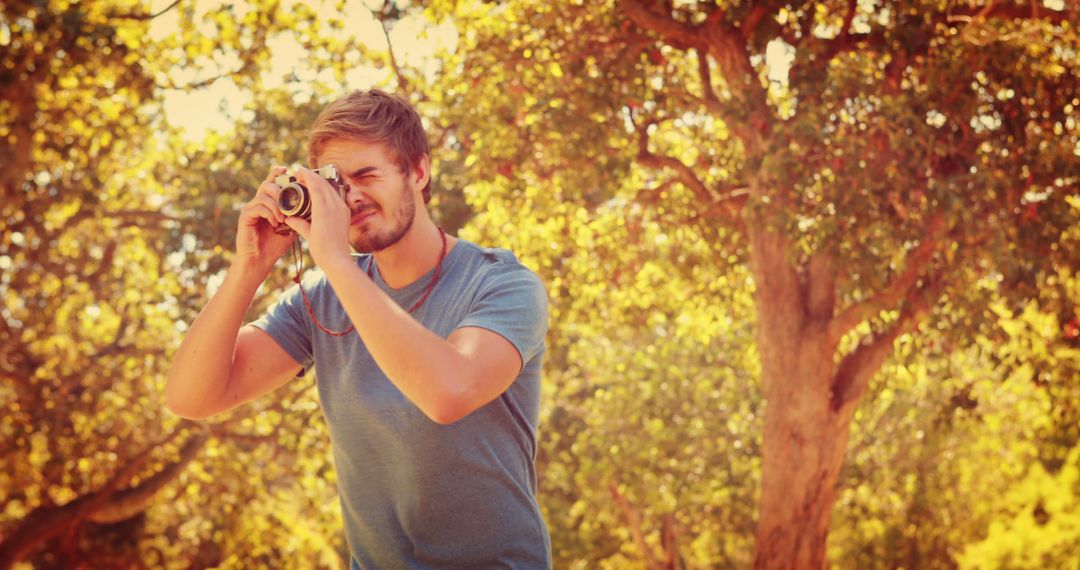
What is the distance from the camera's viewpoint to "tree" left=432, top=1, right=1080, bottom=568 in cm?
817

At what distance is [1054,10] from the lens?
8984 mm

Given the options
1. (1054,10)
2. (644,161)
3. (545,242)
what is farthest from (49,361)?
(1054,10)

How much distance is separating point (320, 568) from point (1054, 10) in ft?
59.3

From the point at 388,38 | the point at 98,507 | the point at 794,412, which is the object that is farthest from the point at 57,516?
the point at 794,412

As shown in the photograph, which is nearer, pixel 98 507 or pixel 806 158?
pixel 806 158

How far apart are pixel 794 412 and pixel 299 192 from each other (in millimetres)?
8324

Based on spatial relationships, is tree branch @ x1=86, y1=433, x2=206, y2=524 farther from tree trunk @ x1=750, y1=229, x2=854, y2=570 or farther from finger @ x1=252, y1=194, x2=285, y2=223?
finger @ x1=252, y1=194, x2=285, y2=223

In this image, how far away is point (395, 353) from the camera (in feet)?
6.70

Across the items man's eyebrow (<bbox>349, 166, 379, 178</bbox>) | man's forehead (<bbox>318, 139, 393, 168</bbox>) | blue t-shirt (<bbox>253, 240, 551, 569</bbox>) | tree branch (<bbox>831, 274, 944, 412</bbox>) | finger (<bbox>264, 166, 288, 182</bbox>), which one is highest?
tree branch (<bbox>831, 274, 944, 412</bbox>)

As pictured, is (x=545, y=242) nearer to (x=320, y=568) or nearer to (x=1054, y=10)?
(x=1054, y=10)

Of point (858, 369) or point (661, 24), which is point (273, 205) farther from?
point (858, 369)

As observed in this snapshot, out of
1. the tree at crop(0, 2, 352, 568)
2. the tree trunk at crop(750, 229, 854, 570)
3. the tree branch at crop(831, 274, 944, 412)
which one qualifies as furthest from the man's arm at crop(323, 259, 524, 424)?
the tree at crop(0, 2, 352, 568)

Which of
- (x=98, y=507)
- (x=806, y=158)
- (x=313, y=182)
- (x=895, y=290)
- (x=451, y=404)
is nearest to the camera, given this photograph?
(x=451, y=404)

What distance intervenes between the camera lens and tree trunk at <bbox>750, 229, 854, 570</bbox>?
8002 mm
